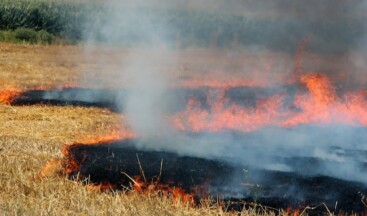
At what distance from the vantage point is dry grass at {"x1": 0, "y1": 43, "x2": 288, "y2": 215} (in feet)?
25.3

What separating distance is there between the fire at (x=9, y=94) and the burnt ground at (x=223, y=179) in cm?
644

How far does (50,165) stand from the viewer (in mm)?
9758

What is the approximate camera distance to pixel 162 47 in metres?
21.8

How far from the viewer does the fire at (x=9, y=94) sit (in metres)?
16.9

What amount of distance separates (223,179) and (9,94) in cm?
1010

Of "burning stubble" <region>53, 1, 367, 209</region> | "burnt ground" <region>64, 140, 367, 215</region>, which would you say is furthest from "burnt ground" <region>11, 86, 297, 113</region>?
"burnt ground" <region>64, 140, 367, 215</region>

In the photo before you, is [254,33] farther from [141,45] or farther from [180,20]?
[141,45]

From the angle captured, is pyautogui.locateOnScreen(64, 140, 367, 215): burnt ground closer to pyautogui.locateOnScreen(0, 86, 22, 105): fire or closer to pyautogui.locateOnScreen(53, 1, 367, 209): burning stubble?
pyautogui.locateOnScreen(53, 1, 367, 209): burning stubble

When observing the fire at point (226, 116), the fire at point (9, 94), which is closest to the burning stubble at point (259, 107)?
the fire at point (226, 116)

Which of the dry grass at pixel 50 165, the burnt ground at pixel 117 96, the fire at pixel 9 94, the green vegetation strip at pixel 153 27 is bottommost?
the dry grass at pixel 50 165

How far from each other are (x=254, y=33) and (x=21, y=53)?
11.5 metres

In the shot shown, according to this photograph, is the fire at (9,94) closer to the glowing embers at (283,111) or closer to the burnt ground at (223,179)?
the glowing embers at (283,111)

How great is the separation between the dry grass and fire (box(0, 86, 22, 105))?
628 mm

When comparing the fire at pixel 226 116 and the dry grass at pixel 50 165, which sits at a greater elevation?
the fire at pixel 226 116
